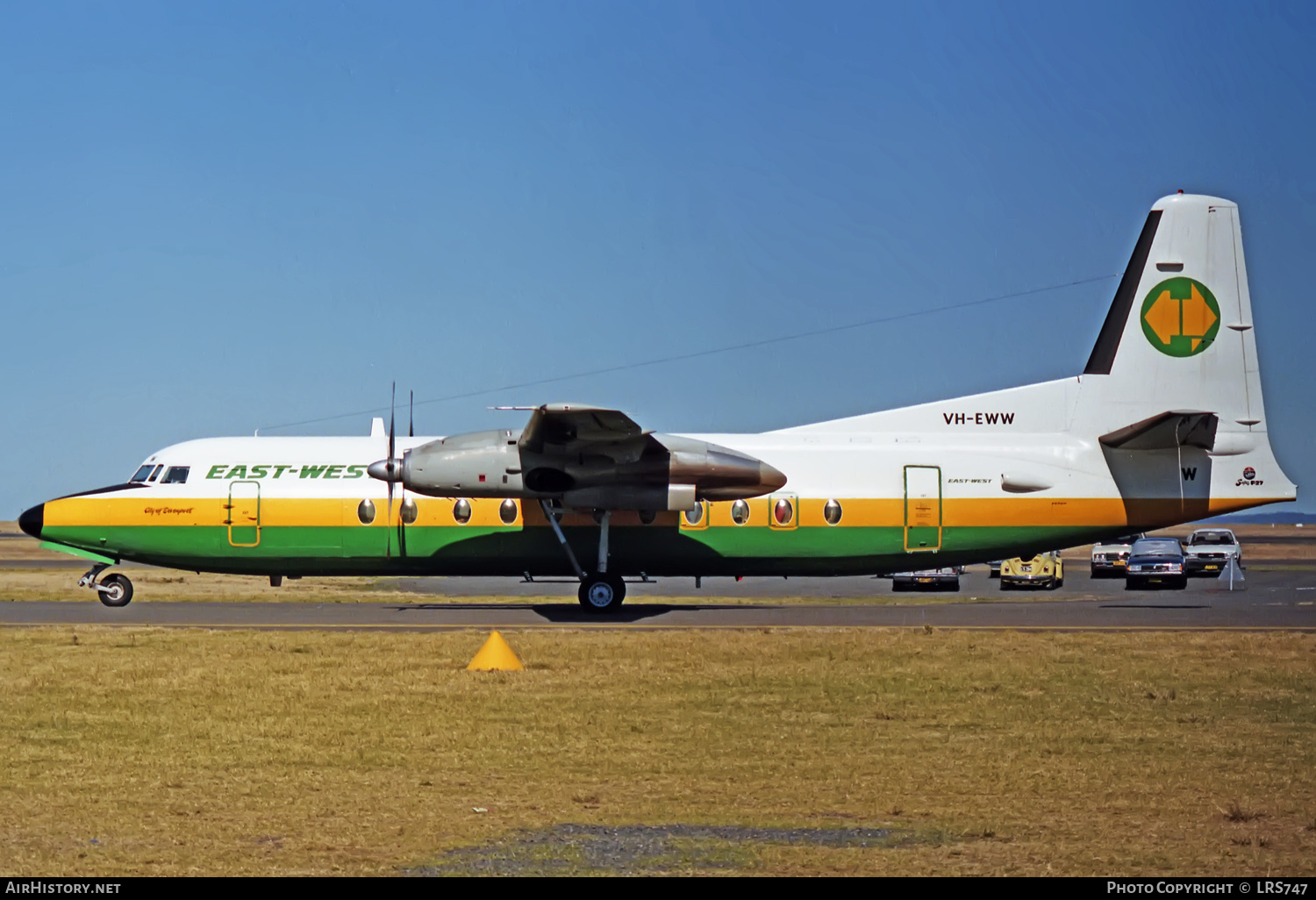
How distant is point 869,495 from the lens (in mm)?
29312

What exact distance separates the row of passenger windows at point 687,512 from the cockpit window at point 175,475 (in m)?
Result: 4.32

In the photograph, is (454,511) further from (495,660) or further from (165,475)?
(495,660)

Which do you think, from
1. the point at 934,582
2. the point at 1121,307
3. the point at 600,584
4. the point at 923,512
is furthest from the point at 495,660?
the point at 934,582

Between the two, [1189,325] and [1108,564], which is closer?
[1189,325]

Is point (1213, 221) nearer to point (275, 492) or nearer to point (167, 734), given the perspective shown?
point (275, 492)

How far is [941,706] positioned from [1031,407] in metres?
15.6

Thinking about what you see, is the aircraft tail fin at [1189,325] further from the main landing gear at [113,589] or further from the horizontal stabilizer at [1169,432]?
the main landing gear at [113,589]

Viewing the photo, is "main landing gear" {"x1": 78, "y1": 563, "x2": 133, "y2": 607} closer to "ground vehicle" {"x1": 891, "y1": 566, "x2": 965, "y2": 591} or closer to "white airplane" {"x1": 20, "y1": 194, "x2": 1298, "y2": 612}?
"white airplane" {"x1": 20, "y1": 194, "x2": 1298, "y2": 612}

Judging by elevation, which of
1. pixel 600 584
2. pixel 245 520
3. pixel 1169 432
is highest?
pixel 1169 432

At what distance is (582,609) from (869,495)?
6.73 metres

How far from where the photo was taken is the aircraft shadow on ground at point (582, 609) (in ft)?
91.1

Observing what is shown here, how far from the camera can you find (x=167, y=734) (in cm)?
1387

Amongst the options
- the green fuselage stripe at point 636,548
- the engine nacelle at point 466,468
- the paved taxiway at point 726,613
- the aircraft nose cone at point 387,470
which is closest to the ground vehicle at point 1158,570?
the paved taxiway at point 726,613
